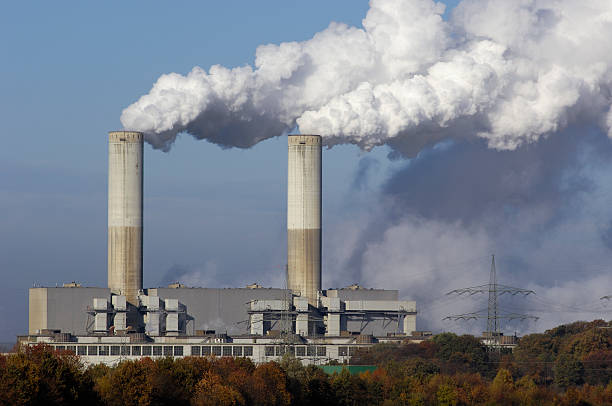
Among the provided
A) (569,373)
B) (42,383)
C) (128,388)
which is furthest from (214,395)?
(569,373)

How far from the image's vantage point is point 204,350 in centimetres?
11619

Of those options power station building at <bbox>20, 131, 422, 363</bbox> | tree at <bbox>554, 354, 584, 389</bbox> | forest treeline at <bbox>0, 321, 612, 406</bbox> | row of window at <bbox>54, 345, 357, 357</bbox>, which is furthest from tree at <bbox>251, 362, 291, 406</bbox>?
tree at <bbox>554, 354, 584, 389</bbox>

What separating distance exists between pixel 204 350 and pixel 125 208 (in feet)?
46.5

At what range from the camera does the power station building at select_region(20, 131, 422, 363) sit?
116m

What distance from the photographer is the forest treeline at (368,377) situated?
6475cm

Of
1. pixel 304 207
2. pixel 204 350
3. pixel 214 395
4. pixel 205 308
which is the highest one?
pixel 304 207

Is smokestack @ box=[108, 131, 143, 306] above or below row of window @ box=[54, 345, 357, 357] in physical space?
above

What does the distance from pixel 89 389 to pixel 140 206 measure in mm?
52467

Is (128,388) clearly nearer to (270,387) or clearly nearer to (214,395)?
(214,395)

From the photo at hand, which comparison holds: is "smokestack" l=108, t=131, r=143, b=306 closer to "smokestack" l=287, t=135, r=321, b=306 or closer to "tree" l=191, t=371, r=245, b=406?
"smokestack" l=287, t=135, r=321, b=306

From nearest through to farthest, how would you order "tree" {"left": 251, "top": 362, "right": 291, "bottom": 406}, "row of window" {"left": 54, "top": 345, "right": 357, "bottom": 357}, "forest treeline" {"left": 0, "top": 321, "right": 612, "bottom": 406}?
1. "forest treeline" {"left": 0, "top": 321, "right": 612, "bottom": 406}
2. "tree" {"left": 251, "top": 362, "right": 291, "bottom": 406}
3. "row of window" {"left": 54, "top": 345, "right": 357, "bottom": 357}

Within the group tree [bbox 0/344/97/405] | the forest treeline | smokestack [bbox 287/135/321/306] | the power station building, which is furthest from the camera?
smokestack [bbox 287/135/321/306]

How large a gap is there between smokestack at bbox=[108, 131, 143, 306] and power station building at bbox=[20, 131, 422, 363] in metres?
0.09

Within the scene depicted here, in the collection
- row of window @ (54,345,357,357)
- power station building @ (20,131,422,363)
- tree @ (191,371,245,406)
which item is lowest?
tree @ (191,371,245,406)
